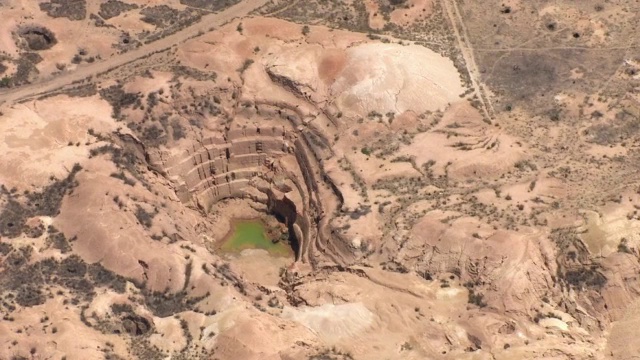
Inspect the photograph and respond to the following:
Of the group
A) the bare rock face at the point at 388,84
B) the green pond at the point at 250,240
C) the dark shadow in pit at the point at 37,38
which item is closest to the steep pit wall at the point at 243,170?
the green pond at the point at 250,240

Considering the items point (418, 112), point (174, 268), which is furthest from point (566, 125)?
point (174, 268)

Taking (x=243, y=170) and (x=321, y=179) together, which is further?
(x=243, y=170)

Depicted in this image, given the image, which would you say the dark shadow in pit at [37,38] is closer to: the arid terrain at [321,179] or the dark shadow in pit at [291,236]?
the arid terrain at [321,179]

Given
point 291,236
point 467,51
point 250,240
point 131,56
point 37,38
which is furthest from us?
point 467,51

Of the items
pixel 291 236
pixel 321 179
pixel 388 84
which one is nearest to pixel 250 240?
pixel 291 236

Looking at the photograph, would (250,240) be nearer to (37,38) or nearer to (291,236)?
(291,236)

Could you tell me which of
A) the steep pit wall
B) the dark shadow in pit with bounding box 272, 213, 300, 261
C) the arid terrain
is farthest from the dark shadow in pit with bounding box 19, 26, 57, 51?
the dark shadow in pit with bounding box 272, 213, 300, 261
